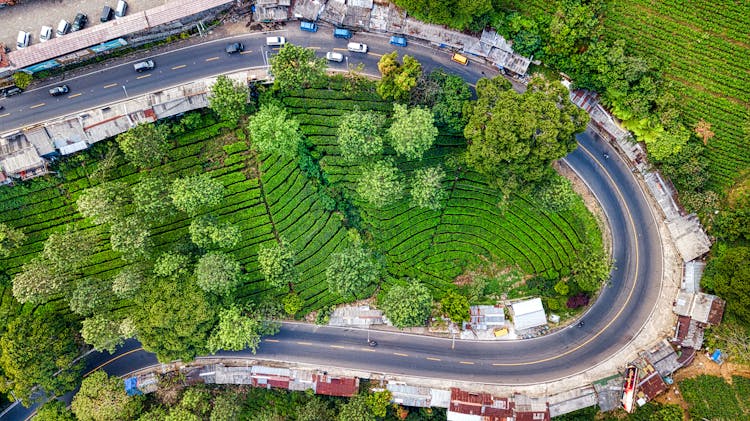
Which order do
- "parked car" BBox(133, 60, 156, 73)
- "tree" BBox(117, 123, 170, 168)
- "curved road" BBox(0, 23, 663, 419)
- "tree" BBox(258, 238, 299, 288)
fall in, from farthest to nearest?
"curved road" BBox(0, 23, 663, 419) < "parked car" BBox(133, 60, 156, 73) < "tree" BBox(258, 238, 299, 288) < "tree" BBox(117, 123, 170, 168)

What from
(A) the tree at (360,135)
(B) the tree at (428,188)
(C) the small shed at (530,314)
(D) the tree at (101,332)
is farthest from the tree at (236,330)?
(C) the small shed at (530,314)

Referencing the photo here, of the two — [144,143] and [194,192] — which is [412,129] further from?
[144,143]

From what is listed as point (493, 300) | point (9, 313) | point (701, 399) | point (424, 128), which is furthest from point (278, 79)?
point (701, 399)

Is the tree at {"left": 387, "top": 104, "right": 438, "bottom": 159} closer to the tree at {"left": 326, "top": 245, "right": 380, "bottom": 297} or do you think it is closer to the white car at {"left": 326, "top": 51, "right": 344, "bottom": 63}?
the white car at {"left": 326, "top": 51, "right": 344, "bottom": 63}

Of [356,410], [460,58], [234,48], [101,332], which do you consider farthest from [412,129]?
[101,332]

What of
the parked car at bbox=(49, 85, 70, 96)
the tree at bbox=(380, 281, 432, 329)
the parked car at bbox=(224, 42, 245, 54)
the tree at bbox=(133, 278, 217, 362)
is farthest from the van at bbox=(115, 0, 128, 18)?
the tree at bbox=(380, 281, 432, 329)

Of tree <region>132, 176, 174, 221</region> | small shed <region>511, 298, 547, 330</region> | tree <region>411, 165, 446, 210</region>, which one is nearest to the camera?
tree <region>132, 176, 174, 221</region>
